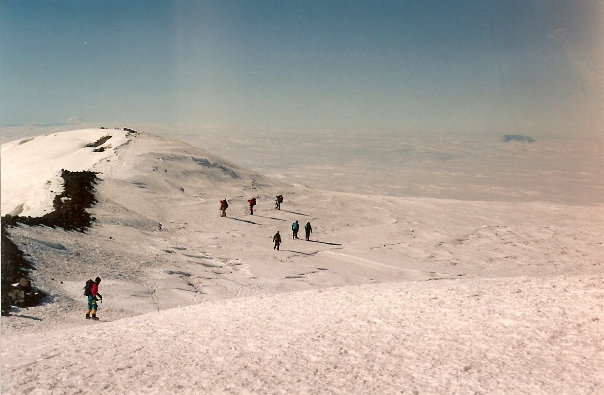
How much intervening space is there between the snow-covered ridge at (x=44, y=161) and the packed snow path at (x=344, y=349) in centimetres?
1886

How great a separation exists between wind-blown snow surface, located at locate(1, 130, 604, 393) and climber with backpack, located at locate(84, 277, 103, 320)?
19.8 inches

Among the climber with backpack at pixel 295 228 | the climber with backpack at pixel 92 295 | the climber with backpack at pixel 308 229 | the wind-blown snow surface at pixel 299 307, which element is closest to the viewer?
the wind-blown snow surface at pixel 299 307

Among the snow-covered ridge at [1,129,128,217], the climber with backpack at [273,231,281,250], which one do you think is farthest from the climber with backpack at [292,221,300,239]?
the snow-covered ridge at [1,129,128,217]

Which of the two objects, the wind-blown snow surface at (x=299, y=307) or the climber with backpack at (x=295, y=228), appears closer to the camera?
the wind-blown snow surface at (x=299, y=307)

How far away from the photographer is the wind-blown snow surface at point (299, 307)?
7.55 meters

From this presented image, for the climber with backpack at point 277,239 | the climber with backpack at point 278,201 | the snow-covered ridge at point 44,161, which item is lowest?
the climber with backpack at point 277,239

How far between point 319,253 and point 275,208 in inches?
423

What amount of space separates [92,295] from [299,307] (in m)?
6.10

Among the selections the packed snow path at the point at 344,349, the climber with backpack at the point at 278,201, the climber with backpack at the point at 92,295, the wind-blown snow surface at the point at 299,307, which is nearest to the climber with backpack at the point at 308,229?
the wind-blown snow surface at the point at 299,307

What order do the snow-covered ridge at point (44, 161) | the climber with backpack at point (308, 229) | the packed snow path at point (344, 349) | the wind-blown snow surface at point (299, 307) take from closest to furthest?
the packed snow path at point (344, 349) < the wind-blown snow surface at point (299, 307) < the climber with backpack at point (308, 229) < the snow-covered ridge at point (44, 161)

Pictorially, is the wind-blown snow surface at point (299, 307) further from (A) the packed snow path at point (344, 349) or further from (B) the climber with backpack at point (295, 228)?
(B) the climber with backpack at point (295, 228)

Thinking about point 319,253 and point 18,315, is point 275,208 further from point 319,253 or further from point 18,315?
point 18,315

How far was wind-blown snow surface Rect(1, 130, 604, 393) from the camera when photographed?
755 centimetres

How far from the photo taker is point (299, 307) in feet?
39.4
